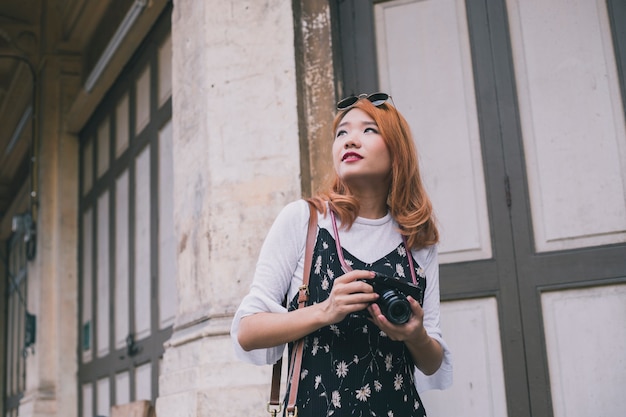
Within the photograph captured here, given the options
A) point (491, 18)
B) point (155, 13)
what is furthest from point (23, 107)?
point (491, 18)

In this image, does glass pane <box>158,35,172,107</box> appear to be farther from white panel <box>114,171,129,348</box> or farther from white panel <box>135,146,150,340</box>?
white panel <box>114,171,129,348</box>

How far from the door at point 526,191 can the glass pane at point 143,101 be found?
3.23 m

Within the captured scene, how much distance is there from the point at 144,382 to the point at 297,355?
15.7 ft

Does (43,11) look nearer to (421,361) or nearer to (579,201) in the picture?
(579,201)

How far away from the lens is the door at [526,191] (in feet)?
12.2

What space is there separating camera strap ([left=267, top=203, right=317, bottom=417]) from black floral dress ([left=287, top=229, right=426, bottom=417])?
2 centimetres

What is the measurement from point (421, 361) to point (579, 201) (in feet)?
6.13

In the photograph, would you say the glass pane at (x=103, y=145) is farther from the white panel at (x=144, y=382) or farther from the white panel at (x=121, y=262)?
the white panel at (x=144, y=382)

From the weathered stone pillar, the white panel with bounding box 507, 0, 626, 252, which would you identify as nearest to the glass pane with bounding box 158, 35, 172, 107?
the weathered stone pillar

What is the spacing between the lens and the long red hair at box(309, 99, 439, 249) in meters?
2.35

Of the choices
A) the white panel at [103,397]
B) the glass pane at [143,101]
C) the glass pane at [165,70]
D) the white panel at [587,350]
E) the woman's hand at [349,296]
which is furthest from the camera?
the white panel at [103,397]

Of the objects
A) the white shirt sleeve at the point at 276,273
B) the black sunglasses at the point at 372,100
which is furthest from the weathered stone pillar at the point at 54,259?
the black sunglasses at the point at 372,100

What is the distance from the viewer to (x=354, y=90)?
14.5 ft

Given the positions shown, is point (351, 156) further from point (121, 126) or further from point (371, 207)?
point (121, 126)
